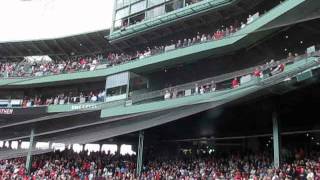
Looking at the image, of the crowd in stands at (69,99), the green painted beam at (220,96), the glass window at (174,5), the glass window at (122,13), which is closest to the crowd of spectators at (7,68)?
the crowd in stands at (69,99)

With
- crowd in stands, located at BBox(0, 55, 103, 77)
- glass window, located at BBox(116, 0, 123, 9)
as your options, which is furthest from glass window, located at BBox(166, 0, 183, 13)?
crowd in stands, located at BBox(0, 55, 103, 77)

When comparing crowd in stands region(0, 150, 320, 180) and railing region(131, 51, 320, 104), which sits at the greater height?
railing region(131, 51, 320, 104)

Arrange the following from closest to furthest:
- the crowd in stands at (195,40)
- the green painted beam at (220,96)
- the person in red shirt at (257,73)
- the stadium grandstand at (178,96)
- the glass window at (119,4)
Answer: the green painted beam at (220,96) → the person in red shirt at (257,73) → the stadium grandstand at (178,96) → the crowd in stands at (195,40) → the glass window at (119,4)

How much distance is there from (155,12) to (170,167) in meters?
12.1

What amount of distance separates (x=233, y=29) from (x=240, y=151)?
8.09 m

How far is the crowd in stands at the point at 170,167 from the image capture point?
24469 mm

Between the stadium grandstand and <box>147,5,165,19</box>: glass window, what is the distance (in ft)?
0.35

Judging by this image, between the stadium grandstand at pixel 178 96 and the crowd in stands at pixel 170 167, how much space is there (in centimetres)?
10

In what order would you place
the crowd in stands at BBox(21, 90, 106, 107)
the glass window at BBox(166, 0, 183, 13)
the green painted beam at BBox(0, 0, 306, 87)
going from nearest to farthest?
the green painted beam at BBox(0, 0, 306, 87) < the glass window at BBox(166, 0, 183, 13) < the crowd in stands at BBox(21, 90, 106, 107)

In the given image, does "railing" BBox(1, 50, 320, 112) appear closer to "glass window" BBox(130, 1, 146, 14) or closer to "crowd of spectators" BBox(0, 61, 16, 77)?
"crowd of spectators" BBox(0, 61, 16, 77)

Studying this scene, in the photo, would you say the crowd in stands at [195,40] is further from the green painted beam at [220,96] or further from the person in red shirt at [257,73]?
the person in red shirt at [257,73]

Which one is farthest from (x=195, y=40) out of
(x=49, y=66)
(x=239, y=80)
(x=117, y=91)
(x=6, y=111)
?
(x=6, y=111)

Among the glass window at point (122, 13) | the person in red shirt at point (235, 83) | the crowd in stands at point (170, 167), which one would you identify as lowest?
the crowd in stands at point (170, 167)

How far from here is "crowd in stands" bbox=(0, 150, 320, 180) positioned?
2447 centimetres
